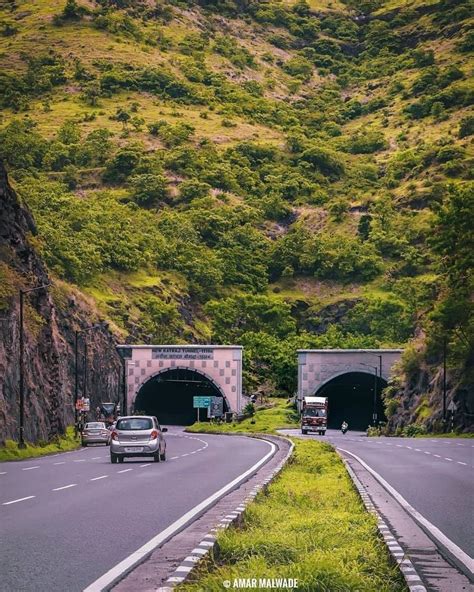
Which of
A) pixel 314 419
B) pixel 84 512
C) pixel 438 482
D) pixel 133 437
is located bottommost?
pixel 84 512

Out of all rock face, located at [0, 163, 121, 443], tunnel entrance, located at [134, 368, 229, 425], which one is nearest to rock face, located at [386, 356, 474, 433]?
rock face, located at [0, 163, 121, 443]

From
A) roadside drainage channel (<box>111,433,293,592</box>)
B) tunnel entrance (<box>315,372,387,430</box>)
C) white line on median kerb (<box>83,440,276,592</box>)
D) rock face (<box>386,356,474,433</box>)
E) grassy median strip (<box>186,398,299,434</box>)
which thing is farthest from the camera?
tunnel entrance (<box>315,372,387,430</box>)

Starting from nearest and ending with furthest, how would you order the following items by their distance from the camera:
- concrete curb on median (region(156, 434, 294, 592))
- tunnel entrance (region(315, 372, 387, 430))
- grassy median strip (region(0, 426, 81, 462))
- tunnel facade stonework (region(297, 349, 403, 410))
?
concrete curb on median (region(156, 434, 294, 592))
grassy median strip (region(0, 426, 81, 462))
tunnel facade stonework (region(297, 349, 403, 410))
tunnel entrance (region(315, 372, 387, 430))

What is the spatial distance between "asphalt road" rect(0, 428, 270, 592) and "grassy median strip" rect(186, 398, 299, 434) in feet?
209

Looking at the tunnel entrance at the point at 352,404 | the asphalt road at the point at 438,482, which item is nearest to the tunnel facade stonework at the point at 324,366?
the tunnel entrance at the point at 352,404

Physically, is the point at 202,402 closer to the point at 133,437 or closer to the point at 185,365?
the point at 185,365

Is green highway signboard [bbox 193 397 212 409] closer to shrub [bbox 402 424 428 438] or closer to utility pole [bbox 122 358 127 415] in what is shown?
utility pole [bbox 122 358 127 415]

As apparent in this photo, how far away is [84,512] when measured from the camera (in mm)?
21844

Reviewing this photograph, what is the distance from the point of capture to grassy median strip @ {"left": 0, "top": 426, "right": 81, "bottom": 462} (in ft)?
171

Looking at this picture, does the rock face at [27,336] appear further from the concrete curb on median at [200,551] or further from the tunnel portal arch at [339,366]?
the concrete curb on median at [200,551]

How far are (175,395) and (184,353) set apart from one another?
1856 centimetres

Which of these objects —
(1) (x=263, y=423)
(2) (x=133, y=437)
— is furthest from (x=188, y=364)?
(2) (x=133, y=437)

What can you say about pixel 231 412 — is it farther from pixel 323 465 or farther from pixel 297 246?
pixel 323 465

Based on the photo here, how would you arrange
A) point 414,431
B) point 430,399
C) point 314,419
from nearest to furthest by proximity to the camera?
point 414,431 → point 430,399 → point 314,419
